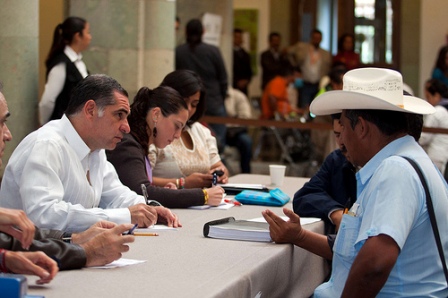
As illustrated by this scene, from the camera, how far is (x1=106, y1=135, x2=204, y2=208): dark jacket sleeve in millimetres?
4125

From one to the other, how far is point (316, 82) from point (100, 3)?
20.0 ft

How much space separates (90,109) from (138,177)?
0.80m

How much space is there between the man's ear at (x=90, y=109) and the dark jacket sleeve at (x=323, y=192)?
115 cm

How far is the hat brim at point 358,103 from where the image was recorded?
2783 millimetres

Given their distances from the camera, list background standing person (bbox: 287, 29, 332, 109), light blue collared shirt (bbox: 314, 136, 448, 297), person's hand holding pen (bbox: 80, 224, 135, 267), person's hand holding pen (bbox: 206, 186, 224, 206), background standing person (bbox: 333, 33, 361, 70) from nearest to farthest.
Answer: light blue collared shirt (bbox: 314, 136, 448, 297) → person's hand holding pen (bbox: 80, 224, 135, 267) → person's hand holding pen (bbox: 206, 186, 224, 206) → background standing person (bbox: 287, 29, 332, 109) → background standing person (bbox: 333, 33, 361, 70)

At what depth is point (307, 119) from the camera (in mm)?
10977

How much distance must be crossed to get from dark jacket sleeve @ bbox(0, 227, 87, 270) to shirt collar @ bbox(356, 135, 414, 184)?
932 millimetres

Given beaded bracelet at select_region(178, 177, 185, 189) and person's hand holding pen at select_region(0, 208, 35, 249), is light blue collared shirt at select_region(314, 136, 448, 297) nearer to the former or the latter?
person's hand holding pen at select_region(0, 208, 35, 249)

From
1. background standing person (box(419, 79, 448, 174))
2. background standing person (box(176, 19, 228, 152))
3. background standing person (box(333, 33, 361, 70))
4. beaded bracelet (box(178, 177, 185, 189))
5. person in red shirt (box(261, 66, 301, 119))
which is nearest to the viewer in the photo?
beaded bracelet (box(178, 177, 185, 189))

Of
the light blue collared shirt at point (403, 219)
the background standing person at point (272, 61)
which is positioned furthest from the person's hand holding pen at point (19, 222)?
the background standing person at point (272, 61)

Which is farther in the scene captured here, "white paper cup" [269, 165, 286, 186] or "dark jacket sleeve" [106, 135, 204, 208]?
"white paper cup" [269, 165, 286, 186]

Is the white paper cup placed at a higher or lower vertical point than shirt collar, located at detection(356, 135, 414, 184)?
lower

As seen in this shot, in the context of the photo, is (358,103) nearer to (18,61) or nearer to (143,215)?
(143,215)

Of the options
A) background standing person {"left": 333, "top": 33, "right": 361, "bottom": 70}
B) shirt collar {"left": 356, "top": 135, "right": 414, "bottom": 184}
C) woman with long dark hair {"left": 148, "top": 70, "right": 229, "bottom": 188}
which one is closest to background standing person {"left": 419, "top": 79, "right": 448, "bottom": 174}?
woman with long dark hair {"left": 148, "top": 70, "right": 229, "bottom": 188}
